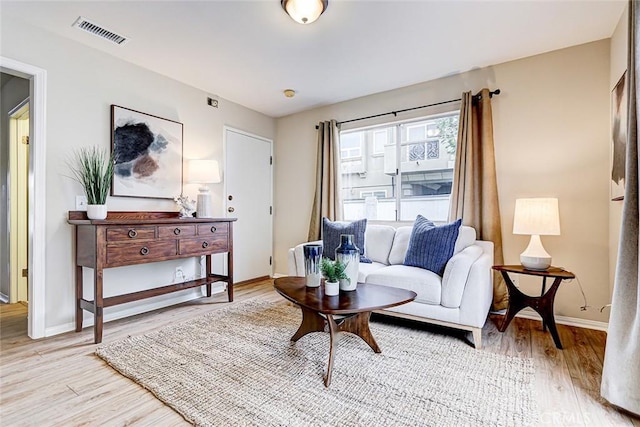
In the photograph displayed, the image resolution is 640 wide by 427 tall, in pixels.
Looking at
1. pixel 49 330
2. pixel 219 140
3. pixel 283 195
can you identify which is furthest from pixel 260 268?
pixel 49 330

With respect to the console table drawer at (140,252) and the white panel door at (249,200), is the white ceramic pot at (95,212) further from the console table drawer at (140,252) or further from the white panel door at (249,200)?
the white panel door at (249,200)

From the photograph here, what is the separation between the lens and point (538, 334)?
2514 mm

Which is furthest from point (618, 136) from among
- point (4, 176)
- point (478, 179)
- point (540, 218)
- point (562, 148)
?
point (4, 176)

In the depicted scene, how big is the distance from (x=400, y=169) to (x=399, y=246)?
3.30 ft

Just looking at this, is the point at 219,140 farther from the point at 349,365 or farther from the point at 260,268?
the point at 349,365

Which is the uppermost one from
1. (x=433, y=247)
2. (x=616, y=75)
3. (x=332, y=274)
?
(x=616, y=75)

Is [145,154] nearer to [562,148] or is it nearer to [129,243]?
[129,243]

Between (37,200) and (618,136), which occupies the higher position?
(618,136)

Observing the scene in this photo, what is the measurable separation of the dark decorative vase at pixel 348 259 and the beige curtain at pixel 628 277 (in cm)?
135

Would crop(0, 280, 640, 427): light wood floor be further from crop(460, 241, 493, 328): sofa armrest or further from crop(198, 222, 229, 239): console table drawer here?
crop(198, 222, 229, 239): console table drawer

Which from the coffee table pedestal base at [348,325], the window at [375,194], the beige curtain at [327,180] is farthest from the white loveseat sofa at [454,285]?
the beige curtain at [327,180]

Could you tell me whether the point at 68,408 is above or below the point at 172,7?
below

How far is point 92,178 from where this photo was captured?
103 inches

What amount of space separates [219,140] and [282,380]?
301 cm
